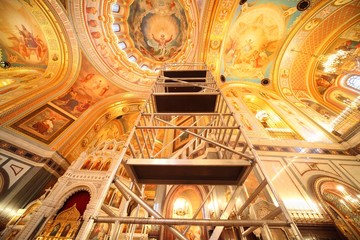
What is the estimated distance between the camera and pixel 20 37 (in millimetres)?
9656

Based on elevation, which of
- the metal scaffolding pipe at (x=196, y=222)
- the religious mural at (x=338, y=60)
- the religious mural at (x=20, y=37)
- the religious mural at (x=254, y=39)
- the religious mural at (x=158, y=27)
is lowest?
the metal scaffolding pipe at (x=196, y=222)

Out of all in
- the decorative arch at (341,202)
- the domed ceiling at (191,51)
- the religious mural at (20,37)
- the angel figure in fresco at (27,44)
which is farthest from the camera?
the angel figure in fresco at (27,44)

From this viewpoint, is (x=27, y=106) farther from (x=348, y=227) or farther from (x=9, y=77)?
(x=348, y=227)

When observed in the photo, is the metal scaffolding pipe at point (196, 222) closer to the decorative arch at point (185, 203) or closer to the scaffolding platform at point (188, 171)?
the scaffolding platform at point (188, 171)

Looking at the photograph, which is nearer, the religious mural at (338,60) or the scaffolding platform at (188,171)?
the scaffolding platform at (188,171)

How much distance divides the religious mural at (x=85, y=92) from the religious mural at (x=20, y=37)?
2.71m

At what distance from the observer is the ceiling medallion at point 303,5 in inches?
304

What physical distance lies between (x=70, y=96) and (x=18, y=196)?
7486 millimetres

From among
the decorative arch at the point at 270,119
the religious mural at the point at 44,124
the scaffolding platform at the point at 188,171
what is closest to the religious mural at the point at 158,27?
the decorative arch at the point at 270,119

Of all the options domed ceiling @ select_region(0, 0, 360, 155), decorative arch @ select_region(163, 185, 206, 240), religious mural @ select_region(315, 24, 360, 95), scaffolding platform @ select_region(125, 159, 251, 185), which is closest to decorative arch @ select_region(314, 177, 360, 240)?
decorative arch @ select_region(163, 185, 206, 240)

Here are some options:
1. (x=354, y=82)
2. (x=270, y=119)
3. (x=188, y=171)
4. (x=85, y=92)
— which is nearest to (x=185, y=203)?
(x=188, y=171)

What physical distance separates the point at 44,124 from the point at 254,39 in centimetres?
1580

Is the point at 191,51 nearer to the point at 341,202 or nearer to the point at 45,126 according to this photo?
the point at 341,202

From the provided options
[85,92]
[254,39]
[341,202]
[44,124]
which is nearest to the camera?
[341,202]
